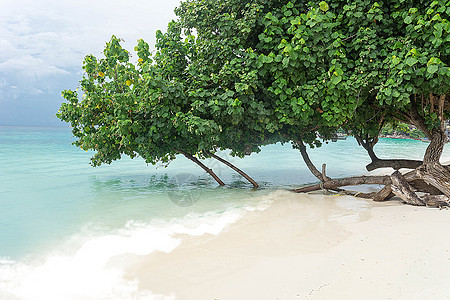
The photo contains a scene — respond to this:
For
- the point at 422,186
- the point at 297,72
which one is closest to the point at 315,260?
the point at 297,72

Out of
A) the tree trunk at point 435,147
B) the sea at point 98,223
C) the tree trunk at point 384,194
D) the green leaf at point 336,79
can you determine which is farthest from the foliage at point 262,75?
the tree trunk at point 384,194

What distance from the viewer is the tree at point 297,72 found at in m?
6.39

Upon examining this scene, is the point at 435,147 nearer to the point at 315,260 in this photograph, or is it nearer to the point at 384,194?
the point at 384,194

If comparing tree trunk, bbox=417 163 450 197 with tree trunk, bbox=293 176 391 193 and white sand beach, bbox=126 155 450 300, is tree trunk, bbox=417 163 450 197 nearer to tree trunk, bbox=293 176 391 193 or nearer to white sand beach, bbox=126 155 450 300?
white sand beach, bbox=126 155 450 300

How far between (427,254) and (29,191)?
38.0ft

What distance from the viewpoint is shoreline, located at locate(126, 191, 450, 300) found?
128 inches

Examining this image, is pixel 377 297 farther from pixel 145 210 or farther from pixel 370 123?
pixel 370 123

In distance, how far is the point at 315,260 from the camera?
4.12 m

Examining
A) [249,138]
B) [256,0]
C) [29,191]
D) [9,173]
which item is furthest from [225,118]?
[9,173]

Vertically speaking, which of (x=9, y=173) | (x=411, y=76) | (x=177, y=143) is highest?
(x=411, y=76)

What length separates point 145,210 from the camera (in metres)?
7.84

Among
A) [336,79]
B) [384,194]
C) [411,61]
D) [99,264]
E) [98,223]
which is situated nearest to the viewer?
[99,264]

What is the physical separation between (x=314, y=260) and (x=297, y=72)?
4.42 meters

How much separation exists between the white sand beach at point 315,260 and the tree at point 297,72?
7.17 ft
